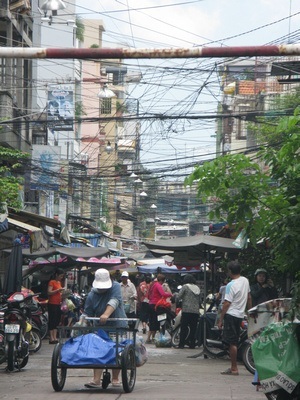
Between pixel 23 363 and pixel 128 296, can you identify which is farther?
pixel 128 296

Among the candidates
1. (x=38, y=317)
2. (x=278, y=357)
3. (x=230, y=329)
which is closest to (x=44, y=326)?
(x=38, y=317)

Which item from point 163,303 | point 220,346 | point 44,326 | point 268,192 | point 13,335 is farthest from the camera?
point 163,303

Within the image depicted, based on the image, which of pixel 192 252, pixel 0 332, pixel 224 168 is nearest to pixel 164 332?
pixel 192 252

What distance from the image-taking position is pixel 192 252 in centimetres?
2305

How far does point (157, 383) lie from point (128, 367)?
186 centimetres

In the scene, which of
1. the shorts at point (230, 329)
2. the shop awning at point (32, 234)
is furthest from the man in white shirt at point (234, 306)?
the shop awning at point (32, 234)

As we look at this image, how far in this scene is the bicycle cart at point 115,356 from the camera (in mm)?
12105

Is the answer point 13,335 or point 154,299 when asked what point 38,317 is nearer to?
point 154,299

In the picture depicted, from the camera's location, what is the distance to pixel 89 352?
12.1 metres

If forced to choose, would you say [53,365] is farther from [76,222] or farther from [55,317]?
[76,222]

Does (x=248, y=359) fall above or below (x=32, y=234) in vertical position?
below

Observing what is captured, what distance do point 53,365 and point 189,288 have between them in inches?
404

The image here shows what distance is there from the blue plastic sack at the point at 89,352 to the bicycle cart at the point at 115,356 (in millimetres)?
31

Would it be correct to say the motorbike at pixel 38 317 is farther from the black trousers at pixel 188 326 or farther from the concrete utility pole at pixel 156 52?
the concrete utility pole at pixel 156 52
